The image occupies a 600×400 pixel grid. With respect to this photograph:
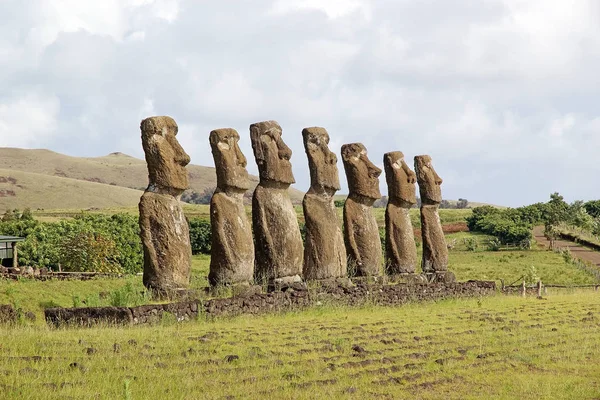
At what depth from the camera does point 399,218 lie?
2175 centimetres

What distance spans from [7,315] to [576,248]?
152ft

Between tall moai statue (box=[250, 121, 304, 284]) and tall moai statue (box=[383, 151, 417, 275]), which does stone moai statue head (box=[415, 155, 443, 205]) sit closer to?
tall moai statue (box=[383, 151, 417, 275])

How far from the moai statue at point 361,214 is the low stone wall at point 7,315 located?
9.18 metres

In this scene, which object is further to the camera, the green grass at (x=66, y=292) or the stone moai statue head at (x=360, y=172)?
the stone moai statue head at (x=360, y=172)

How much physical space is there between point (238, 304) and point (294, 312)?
4.97 ft

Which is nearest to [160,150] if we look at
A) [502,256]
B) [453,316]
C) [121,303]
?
[121,303]

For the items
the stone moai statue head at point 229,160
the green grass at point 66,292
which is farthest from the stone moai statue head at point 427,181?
the stone moai statue head at point 229,160

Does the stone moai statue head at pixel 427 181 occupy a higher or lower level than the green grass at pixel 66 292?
higher

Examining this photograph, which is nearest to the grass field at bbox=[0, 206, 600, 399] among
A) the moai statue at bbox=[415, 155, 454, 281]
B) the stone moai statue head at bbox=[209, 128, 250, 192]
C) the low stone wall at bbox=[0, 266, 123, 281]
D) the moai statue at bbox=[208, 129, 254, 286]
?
the moai statue at bbox=[208, 129, 254, 286]

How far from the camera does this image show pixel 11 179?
11262cm

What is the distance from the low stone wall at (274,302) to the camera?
12652 mm

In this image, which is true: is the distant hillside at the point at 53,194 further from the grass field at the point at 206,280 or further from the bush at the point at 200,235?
the bush at the point at 200,235

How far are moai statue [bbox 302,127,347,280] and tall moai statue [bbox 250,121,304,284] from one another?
102cm

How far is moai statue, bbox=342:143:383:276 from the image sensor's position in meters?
20.2
